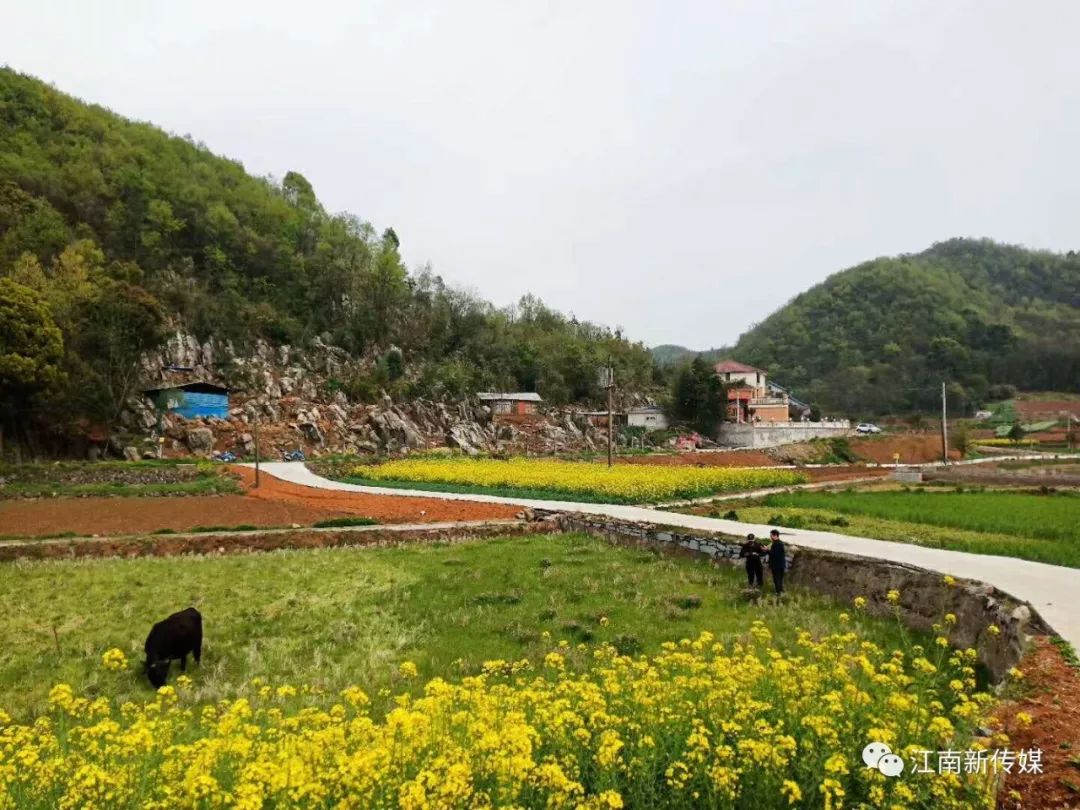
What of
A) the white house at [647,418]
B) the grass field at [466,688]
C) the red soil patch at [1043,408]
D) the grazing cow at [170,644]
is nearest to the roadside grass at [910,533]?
the grass field at [466,688]

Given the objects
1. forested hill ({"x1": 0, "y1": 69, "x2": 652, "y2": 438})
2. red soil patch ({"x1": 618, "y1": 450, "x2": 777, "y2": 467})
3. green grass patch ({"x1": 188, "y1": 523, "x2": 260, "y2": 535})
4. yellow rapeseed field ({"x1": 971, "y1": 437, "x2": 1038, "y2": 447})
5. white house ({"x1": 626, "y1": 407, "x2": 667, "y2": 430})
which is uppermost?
forested hill ({"x1": 0, "y1": 69, "x2": 652, "y2": 438})

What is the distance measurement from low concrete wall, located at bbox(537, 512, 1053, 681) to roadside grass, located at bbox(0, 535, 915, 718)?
51 cm

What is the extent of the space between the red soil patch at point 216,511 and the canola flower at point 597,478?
527cm

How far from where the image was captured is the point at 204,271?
73125mm

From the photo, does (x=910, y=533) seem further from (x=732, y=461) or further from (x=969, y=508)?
(x=732, y=461)

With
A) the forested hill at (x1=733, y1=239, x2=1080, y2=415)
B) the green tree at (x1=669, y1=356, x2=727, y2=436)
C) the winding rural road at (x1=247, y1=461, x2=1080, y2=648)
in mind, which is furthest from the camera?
the forested hill at (x1=733, y1=239, x2=1080, y2=415)

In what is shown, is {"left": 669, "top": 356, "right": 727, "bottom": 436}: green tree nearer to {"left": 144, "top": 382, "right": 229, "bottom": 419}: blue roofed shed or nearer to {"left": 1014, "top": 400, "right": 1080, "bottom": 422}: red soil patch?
{"left": 1014, "top": 400, "right": 1080, "bottom": 422}: red soil patch

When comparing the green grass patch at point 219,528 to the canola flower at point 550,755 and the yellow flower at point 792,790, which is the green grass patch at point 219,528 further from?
the yellow flower at point 792,790

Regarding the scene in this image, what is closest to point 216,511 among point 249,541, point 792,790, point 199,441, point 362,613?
point 249,541

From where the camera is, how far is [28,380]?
1519 inches

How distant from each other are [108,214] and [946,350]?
114832mm

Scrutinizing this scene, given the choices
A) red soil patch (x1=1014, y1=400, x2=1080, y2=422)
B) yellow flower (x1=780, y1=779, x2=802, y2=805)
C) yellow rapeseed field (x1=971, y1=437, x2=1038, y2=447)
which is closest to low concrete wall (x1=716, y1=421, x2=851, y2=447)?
yellow rapeseed field (x1=971, y1=437, x2=1038, y2=447)

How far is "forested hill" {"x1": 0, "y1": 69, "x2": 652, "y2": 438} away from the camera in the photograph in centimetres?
5069

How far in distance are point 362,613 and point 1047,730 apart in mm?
10737
